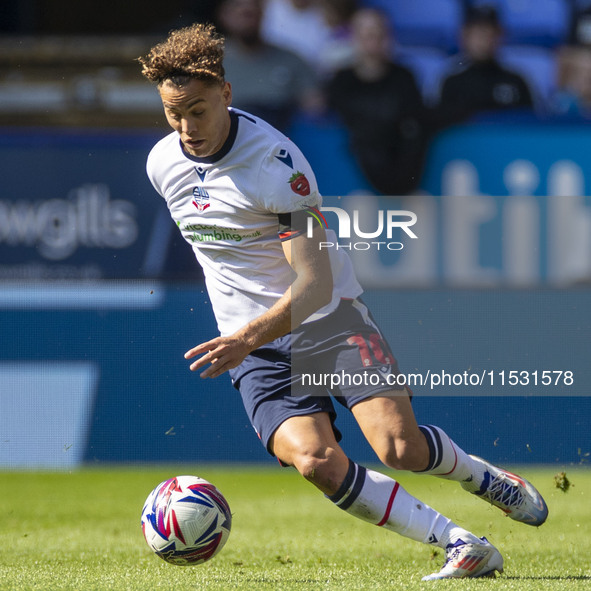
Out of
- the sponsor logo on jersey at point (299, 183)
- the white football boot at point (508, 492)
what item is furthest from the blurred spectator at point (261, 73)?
the white football boot at point (508, 492)

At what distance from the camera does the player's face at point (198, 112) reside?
357cm

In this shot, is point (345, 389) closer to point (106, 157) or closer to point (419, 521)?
point (419, 521)

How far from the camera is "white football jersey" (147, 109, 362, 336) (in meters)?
3.67

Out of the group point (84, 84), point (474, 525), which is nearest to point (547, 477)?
point (474, 525)

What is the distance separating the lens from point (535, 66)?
28.2 feet

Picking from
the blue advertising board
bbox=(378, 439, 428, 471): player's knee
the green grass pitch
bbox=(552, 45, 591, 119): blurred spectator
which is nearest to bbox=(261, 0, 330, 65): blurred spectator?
the blue advertising board

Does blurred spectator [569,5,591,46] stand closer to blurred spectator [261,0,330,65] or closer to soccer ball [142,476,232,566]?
blurred spectator [261,0,330,65]

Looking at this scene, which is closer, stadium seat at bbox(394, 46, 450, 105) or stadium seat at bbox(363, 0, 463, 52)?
stadium seat at bbox(394, 46, 450, 105)

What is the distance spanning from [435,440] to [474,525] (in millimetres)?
1450

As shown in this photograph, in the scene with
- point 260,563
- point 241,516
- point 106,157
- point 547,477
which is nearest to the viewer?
point 260,563

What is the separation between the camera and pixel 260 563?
408cm

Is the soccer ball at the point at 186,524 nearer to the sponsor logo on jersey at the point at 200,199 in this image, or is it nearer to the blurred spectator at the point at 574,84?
the sponsor logo on jersey at the point at 200,199

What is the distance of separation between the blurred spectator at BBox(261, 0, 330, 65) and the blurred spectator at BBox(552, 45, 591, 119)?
1.94 m

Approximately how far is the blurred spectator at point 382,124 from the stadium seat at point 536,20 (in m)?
1.33
